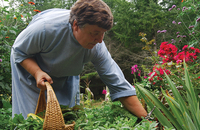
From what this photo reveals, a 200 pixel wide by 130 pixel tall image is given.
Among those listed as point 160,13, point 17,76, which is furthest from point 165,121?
point 160,13

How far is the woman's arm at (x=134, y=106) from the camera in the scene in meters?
1.33

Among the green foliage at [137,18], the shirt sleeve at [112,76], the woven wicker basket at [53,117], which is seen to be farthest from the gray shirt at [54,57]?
the green foliage at [137,18]

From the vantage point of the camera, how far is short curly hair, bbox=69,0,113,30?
1203 millimetres

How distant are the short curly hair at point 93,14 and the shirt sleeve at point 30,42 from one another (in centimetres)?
31

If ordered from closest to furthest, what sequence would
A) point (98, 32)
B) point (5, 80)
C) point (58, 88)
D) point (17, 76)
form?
point (98, 32) < point (17, 76) < point (58, 88) < point (5, 80)

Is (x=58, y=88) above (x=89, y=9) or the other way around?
the other way around

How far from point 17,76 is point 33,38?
18.0 inches

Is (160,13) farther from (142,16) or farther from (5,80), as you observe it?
(5,80)

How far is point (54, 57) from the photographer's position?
1494 millimetres

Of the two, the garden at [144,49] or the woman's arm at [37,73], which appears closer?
the woman's arm at [37,73]

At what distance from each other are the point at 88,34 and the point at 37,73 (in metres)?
0.45

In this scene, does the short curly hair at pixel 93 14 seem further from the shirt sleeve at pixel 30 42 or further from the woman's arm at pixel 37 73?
the woman's arm at pixel 37 73

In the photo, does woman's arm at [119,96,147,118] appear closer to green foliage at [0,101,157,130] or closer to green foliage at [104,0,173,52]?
green foliage at [0,101,157,130]

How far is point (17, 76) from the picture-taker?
1622mm
